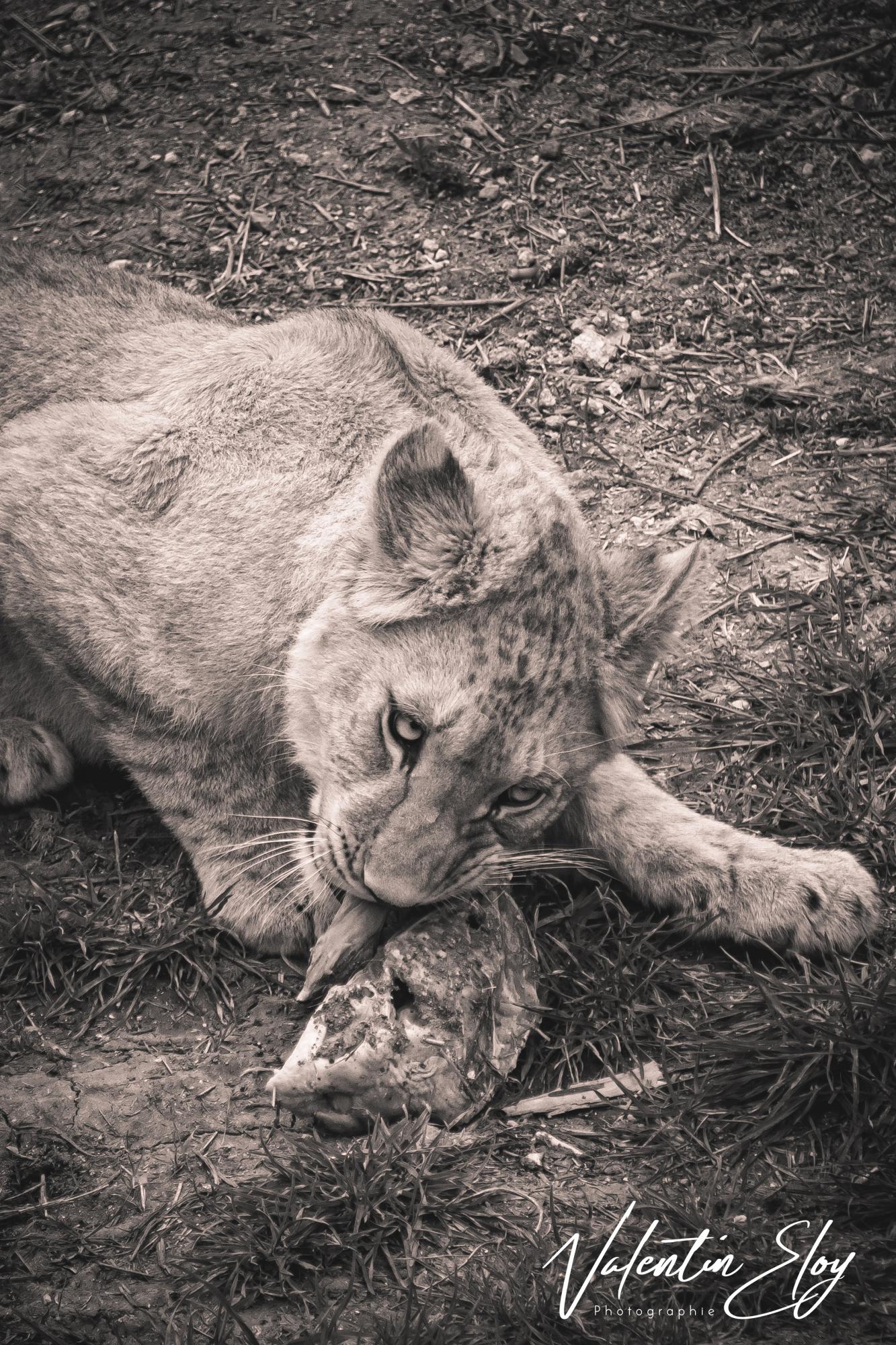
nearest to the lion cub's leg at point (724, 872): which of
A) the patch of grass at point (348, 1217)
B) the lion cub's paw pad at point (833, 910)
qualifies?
the lion cub's paw pad at point (833, 910)

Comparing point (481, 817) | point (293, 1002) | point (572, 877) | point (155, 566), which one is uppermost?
point (155, 566)

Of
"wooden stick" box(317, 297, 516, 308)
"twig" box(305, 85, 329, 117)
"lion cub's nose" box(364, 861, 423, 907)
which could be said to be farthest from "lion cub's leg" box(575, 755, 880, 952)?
"twig" box(305, 85, 329, 117)

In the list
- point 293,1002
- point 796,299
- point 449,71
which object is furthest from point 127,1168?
point 449,71

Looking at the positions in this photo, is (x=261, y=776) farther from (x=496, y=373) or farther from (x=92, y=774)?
(x=496, y=373)

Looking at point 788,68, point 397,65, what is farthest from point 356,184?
point 788,68

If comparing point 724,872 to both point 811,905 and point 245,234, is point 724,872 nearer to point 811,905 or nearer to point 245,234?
point 811,905

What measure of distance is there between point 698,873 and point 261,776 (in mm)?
1400

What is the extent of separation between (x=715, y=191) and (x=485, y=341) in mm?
1555

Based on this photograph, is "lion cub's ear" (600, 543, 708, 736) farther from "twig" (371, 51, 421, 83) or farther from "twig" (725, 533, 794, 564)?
"twig" (371, 51, 421, 83)

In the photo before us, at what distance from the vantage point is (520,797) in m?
3.17

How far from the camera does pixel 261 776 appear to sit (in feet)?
12.2

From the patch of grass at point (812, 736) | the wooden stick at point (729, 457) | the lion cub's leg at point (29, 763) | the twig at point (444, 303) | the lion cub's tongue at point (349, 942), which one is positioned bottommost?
the patch of grass at point (812, 736)

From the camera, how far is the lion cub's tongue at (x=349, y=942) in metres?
3.20

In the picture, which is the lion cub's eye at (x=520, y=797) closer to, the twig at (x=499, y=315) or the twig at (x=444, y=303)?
the twig at (x=499, y=315)
